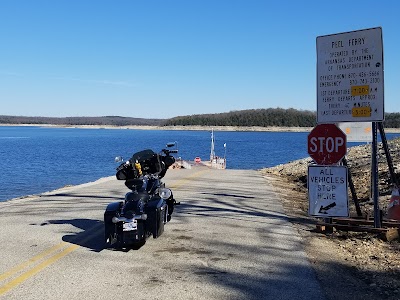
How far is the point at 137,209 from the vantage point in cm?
689

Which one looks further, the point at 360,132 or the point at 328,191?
the point at 360,132

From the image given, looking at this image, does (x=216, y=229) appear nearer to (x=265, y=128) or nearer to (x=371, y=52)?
(x=371, y=52)

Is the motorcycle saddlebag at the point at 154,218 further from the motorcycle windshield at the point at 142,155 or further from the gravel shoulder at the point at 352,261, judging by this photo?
the gravel shoulder at the point at 352,261

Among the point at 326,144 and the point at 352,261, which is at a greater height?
the point at 326,144

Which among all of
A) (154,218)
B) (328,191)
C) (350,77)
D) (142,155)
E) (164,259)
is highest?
(350,77)

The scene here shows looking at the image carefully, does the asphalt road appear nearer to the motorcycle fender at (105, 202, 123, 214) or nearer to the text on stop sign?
the motorcycle fender at (105, 202, 123, 214)

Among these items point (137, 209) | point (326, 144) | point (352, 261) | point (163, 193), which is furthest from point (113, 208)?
point (326, 144)

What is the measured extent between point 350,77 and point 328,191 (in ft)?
6.44

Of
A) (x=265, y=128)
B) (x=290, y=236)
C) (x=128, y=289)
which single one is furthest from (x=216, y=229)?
(x=265, y=128)

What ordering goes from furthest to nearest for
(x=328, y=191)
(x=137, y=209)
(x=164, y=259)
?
(x=328, y=191) → (x=137, y=209) → (x=164, y=259)

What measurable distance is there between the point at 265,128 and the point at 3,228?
17361 cm

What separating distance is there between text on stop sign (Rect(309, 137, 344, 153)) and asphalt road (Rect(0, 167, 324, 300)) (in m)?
1.49

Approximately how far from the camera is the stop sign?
328 inches

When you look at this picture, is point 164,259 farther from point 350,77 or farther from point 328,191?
point 350,77
